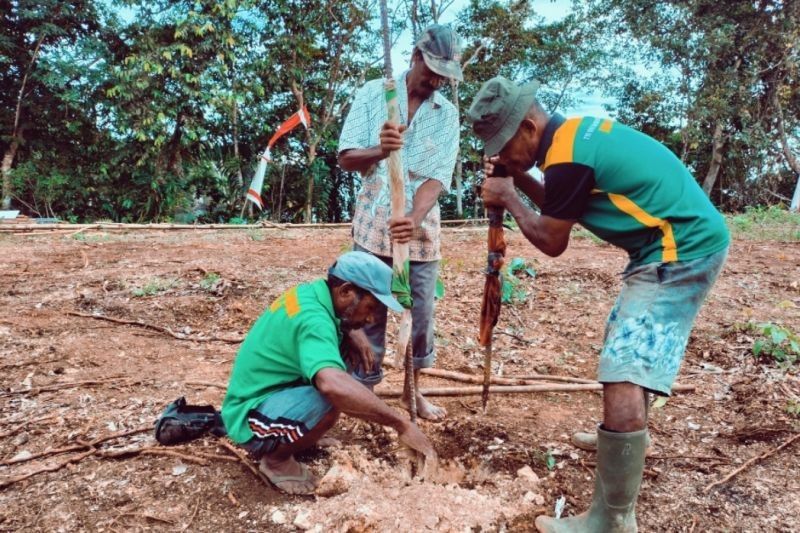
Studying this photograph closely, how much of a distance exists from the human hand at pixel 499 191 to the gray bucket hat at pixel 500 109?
21cm

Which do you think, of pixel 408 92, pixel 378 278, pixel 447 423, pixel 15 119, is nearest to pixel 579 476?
pixel 447 423

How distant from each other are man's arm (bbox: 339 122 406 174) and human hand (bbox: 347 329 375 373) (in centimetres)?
77

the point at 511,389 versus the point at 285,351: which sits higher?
the point at 285,351

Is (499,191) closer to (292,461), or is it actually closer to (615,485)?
(615,485)

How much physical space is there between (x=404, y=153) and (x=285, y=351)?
1113mm

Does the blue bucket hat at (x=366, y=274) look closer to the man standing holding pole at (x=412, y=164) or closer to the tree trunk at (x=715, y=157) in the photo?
the man standing holding pole at (x=412, y=164)

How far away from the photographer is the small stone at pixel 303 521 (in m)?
2.05

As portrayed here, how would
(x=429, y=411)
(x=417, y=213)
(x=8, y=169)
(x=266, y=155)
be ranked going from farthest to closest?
(x=8, y=169) → (x=266, y=155) → (x=429, y=411) → (x=417, y=213)

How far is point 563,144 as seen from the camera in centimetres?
184

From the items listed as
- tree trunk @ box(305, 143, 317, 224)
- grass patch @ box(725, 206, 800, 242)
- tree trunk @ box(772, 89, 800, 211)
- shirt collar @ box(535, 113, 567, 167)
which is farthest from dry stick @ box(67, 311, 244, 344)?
tree trunk @ box(772, 89, 800, 211)

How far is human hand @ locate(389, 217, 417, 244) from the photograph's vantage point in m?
2.45

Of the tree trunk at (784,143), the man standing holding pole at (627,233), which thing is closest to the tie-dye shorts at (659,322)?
the man standing holding pole at (627,233)

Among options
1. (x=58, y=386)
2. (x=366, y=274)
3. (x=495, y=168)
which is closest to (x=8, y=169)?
(x=58, y=386)

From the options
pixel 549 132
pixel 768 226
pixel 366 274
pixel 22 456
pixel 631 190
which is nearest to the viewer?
pixel 631 190
